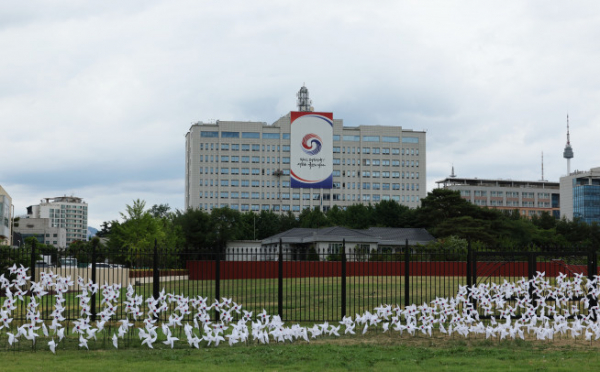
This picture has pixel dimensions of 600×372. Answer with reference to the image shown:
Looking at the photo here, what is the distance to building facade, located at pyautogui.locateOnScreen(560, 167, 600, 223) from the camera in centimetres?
16050

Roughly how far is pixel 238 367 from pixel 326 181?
8032cm

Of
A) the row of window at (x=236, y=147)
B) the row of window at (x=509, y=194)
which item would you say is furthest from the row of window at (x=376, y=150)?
the row of window at (x=509, y=194)

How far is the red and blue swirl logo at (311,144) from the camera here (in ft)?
300

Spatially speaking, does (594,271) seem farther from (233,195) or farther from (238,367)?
(233,195)

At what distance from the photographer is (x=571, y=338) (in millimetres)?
14945

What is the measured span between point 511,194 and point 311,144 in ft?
364

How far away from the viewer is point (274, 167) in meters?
150

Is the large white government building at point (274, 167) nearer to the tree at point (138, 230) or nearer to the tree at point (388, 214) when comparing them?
the tree at point (388, 214)

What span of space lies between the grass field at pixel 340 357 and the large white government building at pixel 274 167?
5191 inches

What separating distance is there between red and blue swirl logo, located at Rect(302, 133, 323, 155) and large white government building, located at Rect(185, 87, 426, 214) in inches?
2082

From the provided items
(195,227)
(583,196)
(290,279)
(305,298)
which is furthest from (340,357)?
(583,196)

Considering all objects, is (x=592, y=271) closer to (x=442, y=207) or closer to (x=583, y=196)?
(x=442, y=207)

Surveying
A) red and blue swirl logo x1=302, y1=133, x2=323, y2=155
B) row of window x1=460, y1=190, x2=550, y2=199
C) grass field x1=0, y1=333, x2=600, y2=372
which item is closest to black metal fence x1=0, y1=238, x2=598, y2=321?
grass field x1=0, y1=333, x2=600, y2=372

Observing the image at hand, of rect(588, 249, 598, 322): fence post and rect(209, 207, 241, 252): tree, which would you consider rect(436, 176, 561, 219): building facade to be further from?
rect(588, 249, 598, 322): fence post
